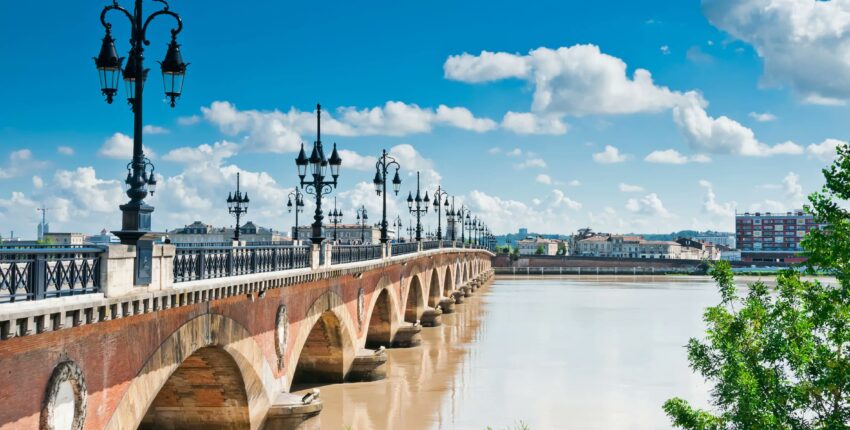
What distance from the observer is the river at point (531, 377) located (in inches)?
1009

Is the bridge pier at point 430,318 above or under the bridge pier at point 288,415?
under

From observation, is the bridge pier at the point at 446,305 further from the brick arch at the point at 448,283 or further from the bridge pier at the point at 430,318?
the bridge pier at the point at 430,318

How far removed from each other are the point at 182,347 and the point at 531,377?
2059cm

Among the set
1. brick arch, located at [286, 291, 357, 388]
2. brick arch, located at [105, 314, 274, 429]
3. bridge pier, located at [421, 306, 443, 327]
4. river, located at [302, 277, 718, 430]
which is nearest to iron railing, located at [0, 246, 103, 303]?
brick arch, located at [105, 314, 274, 429]

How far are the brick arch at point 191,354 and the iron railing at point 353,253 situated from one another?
5204 mm

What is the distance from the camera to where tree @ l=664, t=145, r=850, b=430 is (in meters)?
13.1

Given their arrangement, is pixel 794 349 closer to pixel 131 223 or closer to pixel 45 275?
pixel 131 223

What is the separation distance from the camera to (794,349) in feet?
43.6

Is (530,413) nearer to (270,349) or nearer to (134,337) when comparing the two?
(270,349)

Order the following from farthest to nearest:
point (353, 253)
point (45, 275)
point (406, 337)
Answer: point (406, 337) < point (353, 253) < point (45, 275)

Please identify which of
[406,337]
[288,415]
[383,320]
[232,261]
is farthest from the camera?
[406,337]

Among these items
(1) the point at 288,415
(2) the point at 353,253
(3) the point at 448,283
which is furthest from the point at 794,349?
(3) the point at 448,283

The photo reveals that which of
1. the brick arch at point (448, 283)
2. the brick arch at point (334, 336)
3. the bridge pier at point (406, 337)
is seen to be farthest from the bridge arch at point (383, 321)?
the brick arch at point (448, 283)

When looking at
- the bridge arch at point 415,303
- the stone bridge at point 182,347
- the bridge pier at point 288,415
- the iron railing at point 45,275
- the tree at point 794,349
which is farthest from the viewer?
the bridge arch at point 415,303
